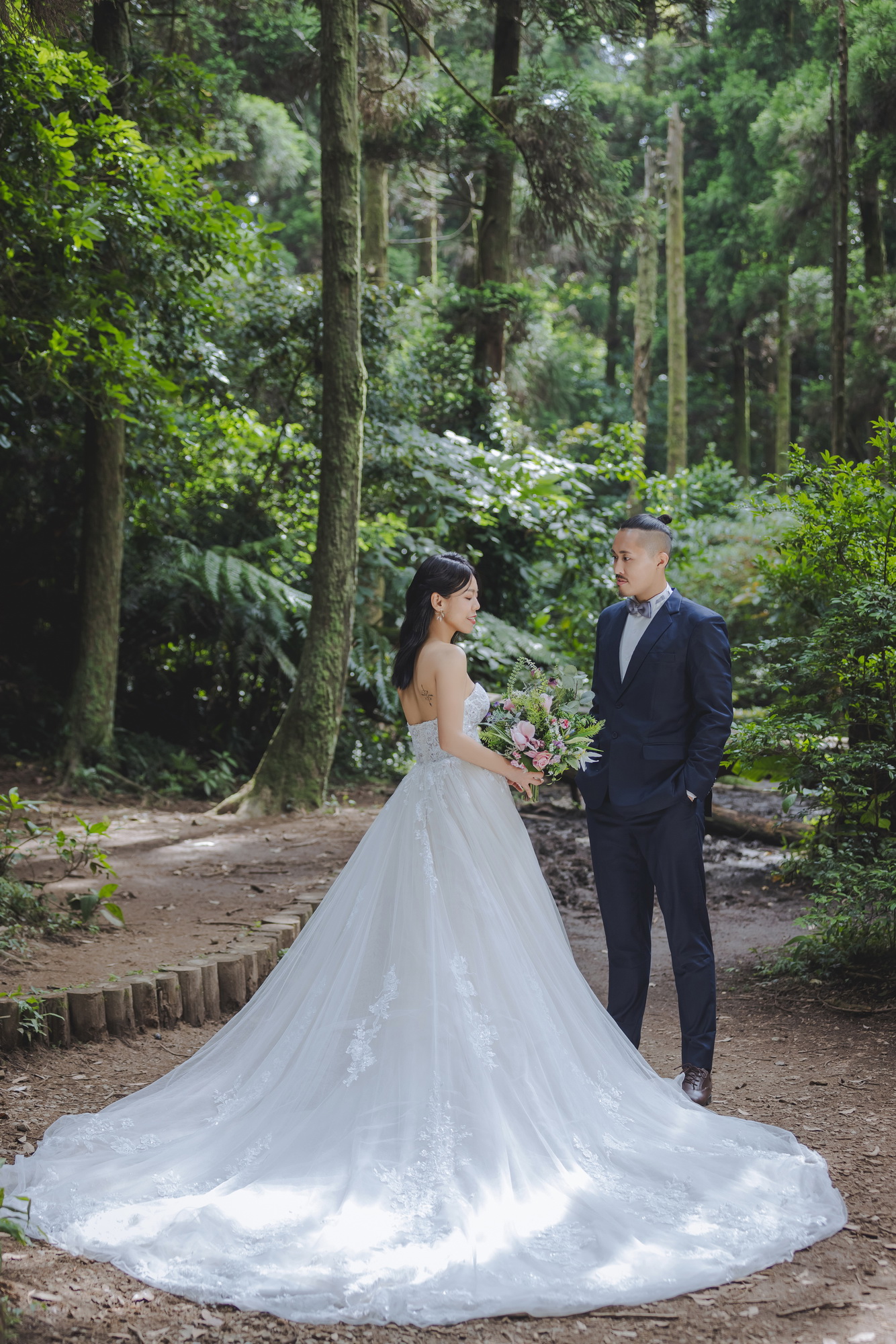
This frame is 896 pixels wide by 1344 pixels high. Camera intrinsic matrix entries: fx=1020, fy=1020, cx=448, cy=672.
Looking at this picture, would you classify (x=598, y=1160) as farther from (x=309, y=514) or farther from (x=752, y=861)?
(x=309, y=514)

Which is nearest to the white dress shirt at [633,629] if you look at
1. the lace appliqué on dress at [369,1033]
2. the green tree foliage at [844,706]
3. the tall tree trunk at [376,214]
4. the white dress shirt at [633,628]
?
the white dress shirt at [633,628]

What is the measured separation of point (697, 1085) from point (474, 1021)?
1.02 meters

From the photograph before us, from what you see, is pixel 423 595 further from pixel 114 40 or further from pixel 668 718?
pixel 114 40

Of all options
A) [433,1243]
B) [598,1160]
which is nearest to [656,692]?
[598,1160]

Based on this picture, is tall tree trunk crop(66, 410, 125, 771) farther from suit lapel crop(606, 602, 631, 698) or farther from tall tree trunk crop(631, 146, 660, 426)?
tall tree trunk crop(631, 146, 660, 426)

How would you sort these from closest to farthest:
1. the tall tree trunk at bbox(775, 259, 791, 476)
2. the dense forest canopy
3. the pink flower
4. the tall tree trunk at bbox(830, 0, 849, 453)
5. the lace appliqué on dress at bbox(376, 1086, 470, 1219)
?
the lace appliqué on dress at bbox(376, 1086, 470, 1219), the pink flower, the dense forest canopy, the tall tree trunk at bbox(830, 0, 849, 453), the tall tree trunk at bbox(775, 259, 791, 476)

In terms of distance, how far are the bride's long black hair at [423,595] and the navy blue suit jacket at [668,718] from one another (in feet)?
2.43

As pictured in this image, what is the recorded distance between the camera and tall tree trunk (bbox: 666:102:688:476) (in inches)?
750

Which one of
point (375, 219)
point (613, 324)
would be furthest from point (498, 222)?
point (613, 324)

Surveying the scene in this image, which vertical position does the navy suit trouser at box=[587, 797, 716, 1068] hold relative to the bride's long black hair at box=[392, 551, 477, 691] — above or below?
below

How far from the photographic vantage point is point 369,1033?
129 inches

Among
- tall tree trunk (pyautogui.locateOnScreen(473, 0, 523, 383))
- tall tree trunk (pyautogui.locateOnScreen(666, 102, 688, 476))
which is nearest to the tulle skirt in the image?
tall tree trunk (pyautogui.locateOnScreen(473, 0, 523, 383))

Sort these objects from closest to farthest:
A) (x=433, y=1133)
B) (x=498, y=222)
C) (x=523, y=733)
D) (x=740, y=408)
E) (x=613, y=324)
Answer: (x=433, y=1133), (x=523, y=733), (x=498, y=222), (x=740, y=408), (x=613, y=324)

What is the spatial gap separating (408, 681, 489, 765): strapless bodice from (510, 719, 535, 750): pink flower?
0.55ft
